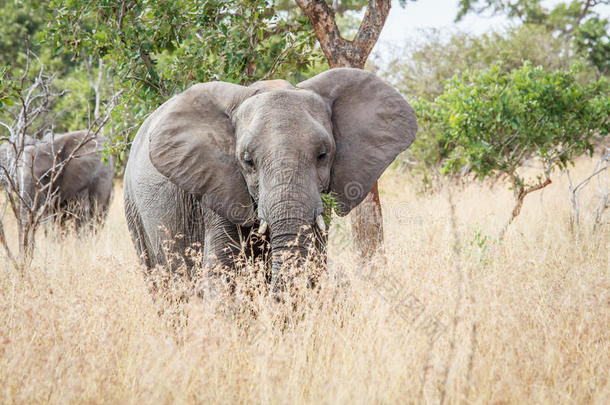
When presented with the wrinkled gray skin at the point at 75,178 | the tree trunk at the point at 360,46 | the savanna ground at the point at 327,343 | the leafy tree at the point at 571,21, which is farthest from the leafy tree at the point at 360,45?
the leafy tree at the point at 571,21

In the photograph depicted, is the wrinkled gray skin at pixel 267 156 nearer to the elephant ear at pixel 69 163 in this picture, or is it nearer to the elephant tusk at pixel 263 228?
the elephant tusk at pixel 263 228

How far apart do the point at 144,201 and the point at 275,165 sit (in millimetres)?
1612

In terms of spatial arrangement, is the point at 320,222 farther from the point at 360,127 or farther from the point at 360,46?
the point at 360,46

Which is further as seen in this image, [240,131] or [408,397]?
[240,131]

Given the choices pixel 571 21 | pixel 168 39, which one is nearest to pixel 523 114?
pixel 168 39

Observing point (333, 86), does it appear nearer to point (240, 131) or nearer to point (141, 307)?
point (240, 131)

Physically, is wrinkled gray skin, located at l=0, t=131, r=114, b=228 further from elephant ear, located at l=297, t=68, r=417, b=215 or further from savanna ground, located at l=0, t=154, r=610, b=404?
elephant ear, located at l=297, t=68, r=417, b=215

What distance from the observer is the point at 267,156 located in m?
4.05

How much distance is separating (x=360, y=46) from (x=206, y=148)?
93.7 inches

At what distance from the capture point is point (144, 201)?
5.17 meters

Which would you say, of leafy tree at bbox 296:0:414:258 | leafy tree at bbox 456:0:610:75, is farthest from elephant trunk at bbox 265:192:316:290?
leafy tree at bbox 456:0:610:75

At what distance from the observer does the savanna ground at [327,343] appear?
313 cm

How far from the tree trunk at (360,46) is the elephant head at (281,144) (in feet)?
4.40

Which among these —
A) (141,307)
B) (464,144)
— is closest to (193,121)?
(141,307)
